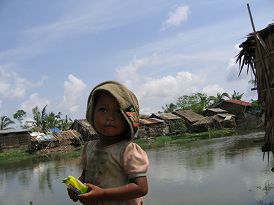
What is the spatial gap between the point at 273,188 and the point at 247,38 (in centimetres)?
446

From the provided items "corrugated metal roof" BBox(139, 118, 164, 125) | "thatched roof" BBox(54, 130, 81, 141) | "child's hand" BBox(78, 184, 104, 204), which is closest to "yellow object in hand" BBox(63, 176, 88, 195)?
"child's hand" BBox(78, 184, 104, 204)

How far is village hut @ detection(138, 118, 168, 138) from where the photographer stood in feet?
145

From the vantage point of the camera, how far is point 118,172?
72.4 inches

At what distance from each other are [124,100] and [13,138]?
40150 mm

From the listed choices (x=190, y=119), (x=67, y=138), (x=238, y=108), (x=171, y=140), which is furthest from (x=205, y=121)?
(x=67, y=138)

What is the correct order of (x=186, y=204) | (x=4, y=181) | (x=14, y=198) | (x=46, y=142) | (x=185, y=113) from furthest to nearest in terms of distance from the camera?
(x=185, y=113)
(x=46, y=142)
(x=4, y=181)
(x=14, y=198)
(x=186, y=204)

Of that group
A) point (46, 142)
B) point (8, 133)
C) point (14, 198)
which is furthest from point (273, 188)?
point (8, 133)

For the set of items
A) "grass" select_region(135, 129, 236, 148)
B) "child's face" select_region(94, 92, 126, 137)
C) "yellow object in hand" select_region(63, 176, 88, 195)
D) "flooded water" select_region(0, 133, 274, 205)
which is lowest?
"flooded water" select_region(0, 133, 274, 205)

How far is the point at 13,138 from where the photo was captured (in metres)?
39.8

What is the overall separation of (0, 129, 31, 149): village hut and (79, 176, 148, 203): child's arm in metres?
38.7

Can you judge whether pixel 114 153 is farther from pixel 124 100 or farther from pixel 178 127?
pixel 178 127

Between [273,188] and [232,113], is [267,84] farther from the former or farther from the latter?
[232,113]

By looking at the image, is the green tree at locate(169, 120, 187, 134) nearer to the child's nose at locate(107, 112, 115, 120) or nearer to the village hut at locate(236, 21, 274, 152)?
the village hut at locate(236, 21, 274, 152)

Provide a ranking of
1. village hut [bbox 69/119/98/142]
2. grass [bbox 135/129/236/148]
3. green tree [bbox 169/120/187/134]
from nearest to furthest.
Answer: grass [bbox 135/129/236/148] < village hut [bbox 69/119/98/142] < green tree [bbox 169/120/187/134]
